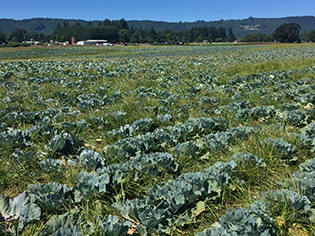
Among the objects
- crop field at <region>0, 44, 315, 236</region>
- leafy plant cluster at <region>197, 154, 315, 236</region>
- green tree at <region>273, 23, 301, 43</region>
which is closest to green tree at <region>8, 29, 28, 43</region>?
green tree at <region>273, 23, 301, 43</region>

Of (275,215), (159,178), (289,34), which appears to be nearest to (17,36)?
(289,34)

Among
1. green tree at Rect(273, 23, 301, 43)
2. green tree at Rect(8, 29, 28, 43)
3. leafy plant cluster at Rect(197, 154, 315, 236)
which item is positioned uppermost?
green tree at Rect(8, 29, 28, 43)

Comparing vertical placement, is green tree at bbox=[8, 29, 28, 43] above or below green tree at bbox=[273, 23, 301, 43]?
above

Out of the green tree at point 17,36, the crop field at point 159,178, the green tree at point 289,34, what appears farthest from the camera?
the green tree at point 17,36

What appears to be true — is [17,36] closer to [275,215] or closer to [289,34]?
[289,34]

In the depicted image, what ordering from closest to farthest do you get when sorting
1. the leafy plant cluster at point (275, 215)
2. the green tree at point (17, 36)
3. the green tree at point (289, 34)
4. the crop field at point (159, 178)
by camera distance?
the leafy plant cluster at point (275, 215)
the crop field at point (159, 178)
the green tree at point (289, 34)
the green tree at point (17, 36)

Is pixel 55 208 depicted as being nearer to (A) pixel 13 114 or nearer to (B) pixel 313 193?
(B) pixel 313 193

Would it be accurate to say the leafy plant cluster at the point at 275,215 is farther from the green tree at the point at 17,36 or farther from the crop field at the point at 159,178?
the green tree at the point at 17,36

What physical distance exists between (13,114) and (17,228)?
3430 mm

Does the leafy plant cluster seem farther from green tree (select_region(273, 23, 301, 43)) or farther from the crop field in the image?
green tree (select_region(273, 23, 301, 43))

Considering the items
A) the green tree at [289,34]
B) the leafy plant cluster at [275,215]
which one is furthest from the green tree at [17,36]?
the leafy plant cluster at [275,215]

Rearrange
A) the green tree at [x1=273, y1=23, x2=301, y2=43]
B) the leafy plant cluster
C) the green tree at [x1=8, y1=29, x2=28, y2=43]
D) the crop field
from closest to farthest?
the leafy plant cluster
the crop field
the green tree at [x1=273, y1=23, x2=301, y2=43]
the green tree at [x1=8, y1=29, x2=28, y2=43]

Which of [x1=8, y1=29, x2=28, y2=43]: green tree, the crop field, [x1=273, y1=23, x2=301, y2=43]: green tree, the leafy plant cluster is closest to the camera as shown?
the leafy plant cluster

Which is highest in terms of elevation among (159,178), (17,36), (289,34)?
(17,36)
